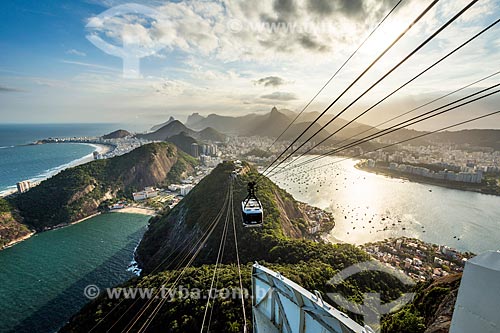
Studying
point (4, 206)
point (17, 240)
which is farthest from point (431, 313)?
point (4, 206)

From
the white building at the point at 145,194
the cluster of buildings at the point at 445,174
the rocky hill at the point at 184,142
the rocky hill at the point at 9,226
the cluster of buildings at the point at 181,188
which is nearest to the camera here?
the rocky hill at the point at 9,226

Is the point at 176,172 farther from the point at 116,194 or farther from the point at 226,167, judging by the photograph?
the point at 226,167

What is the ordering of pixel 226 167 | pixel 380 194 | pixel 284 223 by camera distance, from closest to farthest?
pixel 284 223 < pixel 226 167 < pixel 380 194

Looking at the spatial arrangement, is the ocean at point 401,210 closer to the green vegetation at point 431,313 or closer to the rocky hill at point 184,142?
the green vegetation at point 431,313

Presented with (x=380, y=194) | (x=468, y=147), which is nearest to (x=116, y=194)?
(x=380, y=194)

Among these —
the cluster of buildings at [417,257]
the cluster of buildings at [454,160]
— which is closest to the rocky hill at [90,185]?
the cluster of buildings at [417,257]

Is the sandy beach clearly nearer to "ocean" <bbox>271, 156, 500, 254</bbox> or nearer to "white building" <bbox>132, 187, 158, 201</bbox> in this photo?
"white building" <bbox>132, 187, 158, 201</bbox>

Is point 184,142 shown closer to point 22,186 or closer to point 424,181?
point 22,186
